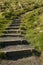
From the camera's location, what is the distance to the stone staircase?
9.66 m

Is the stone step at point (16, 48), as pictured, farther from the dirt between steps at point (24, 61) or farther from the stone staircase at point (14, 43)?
the dirt between steps at point (24, 61)

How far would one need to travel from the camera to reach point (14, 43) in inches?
428

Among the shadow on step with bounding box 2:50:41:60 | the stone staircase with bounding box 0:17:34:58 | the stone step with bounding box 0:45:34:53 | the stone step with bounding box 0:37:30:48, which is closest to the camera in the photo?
the shadow on step with bounding box 2:50:41:60

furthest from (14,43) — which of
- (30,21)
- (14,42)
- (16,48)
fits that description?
(30,21)

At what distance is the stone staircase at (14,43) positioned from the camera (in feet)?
31.7

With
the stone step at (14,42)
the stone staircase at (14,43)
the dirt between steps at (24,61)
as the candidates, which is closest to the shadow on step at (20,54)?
the stone staircase at (14,43)

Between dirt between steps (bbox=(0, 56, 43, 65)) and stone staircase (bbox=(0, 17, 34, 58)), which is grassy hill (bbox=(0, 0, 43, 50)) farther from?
dirt between steps (bbox=(0, 56, 43, 65))

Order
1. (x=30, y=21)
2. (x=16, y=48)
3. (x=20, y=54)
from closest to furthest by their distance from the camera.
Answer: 1. (x=20, y=54)
2. (x=16, y=48)
3. (x=30, y=21)

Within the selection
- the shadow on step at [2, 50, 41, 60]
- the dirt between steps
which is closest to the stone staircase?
the shadow on step at [2, 50, 41, 60]

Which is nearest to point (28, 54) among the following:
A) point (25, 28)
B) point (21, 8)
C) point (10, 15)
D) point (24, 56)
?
point (24, 56)

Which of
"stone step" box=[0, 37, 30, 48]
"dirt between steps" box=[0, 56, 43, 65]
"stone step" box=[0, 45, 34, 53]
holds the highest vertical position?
"stone step" box=[0, 37, 30, 48]

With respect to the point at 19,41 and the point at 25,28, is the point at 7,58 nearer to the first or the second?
the point at 19,41

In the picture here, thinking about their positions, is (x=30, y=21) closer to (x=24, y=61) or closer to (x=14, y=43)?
(x=14, y=43)

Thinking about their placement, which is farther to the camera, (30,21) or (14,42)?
(30,21)
